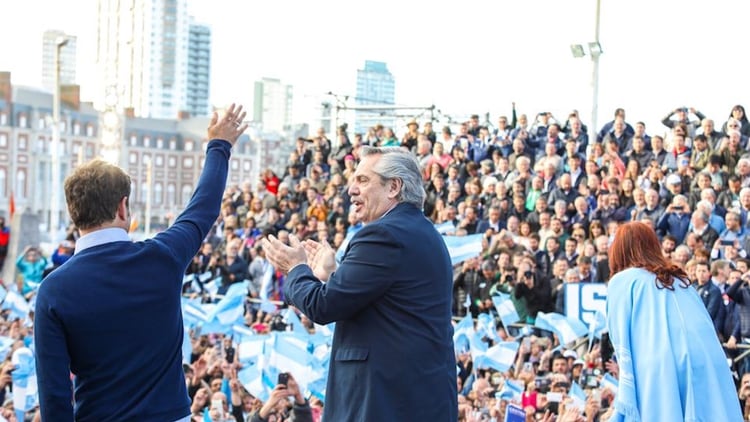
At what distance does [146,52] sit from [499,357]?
164585mm

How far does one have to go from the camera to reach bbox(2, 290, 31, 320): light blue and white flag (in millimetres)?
12977

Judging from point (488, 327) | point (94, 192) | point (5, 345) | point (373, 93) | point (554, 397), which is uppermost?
point (373, 93)

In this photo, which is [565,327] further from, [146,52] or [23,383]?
[146,52]

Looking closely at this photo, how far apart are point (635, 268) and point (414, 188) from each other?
1484 millimetres

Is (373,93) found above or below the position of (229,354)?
above

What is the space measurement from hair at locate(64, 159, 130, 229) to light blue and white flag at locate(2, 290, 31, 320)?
10005 mm

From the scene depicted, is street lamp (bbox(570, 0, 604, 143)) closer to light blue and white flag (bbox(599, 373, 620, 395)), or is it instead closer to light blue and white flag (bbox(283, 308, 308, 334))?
light blue and white flag (bbox(283, 308, 308, 334))

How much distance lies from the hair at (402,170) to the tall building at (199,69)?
595ft

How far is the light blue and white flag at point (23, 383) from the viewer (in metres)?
9.80

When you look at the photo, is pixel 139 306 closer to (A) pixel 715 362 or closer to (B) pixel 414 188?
(B) pixel 414 188

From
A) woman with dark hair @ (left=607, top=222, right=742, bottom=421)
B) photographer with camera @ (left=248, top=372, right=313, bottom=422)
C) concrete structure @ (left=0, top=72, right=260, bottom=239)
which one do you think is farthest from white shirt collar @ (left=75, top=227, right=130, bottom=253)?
concrete structure @ (left=0, top=72, right=260, bottom=239)

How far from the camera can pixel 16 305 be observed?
512 inches

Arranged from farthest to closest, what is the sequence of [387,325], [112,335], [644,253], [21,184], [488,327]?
[21,184]
[488,327]
[644,253]
[387,325]
[112,335]

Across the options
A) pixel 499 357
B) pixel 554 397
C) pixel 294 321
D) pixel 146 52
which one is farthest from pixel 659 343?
pixel 146 52
